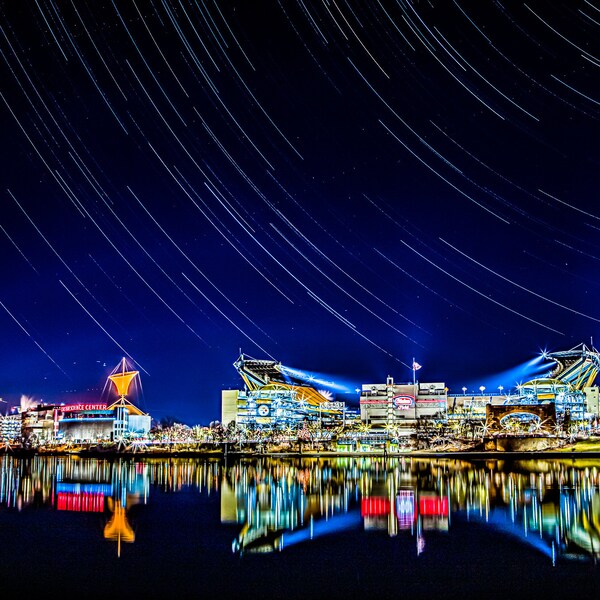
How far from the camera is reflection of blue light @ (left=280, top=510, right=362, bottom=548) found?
21072mm

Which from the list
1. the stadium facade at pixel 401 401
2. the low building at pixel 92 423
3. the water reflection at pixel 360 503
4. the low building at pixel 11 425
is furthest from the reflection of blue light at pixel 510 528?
the low building at pixel 11 425

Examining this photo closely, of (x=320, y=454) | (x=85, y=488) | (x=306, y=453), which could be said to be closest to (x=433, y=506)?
(x=85, y=488)

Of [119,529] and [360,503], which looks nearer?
[119,529]

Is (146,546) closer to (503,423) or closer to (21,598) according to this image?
(21,598)

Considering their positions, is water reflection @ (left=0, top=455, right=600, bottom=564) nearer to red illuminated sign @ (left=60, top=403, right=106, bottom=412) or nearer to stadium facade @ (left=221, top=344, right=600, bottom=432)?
stadium facade @ (left=221, top=344, right=600, bottom=432)

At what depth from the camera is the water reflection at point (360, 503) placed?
21.8 meters

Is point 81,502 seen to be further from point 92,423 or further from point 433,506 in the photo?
point 92,423

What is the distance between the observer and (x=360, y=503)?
99.6 feet

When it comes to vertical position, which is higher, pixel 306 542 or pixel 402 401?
pixel 402 401

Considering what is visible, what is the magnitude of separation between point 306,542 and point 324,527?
9.69ft

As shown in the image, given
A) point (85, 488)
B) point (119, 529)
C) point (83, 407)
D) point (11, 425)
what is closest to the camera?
point (119, 529)

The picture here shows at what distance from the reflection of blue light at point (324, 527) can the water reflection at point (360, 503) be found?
0.03m

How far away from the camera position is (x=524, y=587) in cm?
1510

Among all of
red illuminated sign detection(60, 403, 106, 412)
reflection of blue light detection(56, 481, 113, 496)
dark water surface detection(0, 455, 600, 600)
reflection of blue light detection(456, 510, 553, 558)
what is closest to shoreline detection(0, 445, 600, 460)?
red illuminated sign detection(60, 403, 106, 412)
